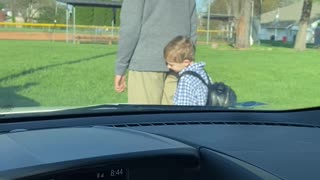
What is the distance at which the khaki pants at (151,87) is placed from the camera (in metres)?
5.69

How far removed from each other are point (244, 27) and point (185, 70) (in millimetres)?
39109

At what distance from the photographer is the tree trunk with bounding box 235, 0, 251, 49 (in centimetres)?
4208

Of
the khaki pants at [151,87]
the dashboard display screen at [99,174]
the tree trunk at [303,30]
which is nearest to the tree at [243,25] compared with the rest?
the tree trunk at [303,30]

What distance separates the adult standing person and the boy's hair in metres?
0.32

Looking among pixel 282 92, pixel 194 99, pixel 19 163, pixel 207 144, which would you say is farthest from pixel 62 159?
pixel 282 92

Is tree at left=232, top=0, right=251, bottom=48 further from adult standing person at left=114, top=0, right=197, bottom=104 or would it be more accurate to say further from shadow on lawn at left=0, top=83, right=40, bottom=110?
adult standing person at left=114, top=0, right=197, bottom=104

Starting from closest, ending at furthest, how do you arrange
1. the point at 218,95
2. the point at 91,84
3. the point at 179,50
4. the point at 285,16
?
the point at 218,95, the point at 179,50, the point at 91,84, the point at 285,16

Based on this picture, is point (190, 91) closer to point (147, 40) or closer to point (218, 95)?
point (218, 95)

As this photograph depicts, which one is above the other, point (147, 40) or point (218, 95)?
point (147, 40)

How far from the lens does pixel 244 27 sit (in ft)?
144

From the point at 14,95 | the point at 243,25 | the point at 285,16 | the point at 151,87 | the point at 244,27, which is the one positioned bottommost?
the point at 14,95

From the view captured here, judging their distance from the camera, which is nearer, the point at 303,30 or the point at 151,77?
the point at 151,77

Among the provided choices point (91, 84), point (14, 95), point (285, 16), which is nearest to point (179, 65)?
point (14, 95)

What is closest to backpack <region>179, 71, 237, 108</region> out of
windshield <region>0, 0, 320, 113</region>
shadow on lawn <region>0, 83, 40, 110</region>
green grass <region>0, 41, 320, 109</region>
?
windshield <region>0, 0, 320, 113</region>
